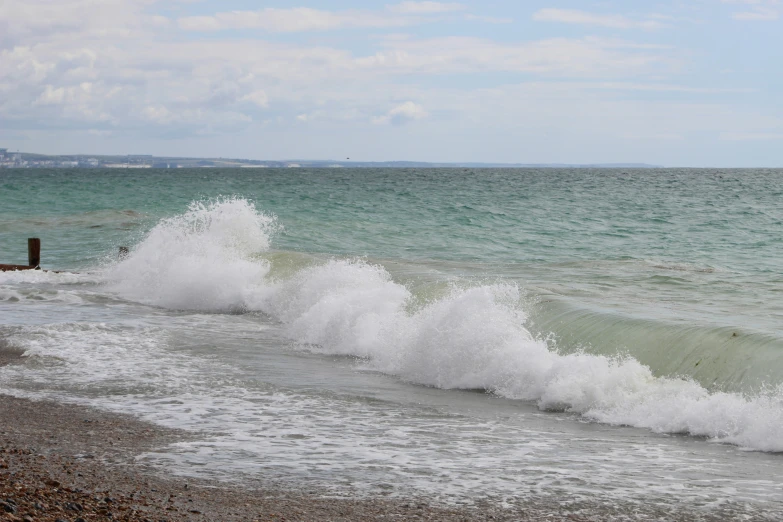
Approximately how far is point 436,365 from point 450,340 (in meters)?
0.44

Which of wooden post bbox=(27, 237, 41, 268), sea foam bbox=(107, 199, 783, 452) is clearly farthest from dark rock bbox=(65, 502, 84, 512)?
wooden post bbox=(27, 237, 41, 268)

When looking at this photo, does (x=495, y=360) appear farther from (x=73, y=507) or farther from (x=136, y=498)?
(x=73, y=507)

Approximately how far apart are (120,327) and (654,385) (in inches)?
295

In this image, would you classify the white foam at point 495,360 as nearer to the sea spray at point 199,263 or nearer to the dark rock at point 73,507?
the sea spray at point 199,263

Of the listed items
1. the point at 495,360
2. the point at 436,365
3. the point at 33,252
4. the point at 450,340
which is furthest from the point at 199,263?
the point at 495,360

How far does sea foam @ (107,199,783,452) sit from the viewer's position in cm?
776

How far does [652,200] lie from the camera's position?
45062 millimetres

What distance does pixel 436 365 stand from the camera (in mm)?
10023

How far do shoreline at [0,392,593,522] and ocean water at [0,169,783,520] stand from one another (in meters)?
0.24

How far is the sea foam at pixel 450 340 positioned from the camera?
25.5ft

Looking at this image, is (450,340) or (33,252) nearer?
(450,340)

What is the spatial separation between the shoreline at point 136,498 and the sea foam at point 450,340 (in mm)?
2871

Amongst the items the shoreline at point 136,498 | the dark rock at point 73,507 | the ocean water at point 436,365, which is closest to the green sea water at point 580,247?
the ocean water at point 436,365

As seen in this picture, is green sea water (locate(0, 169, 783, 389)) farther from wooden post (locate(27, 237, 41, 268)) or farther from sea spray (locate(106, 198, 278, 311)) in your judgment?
sea spray (locate(106, 198, 278, 311))
